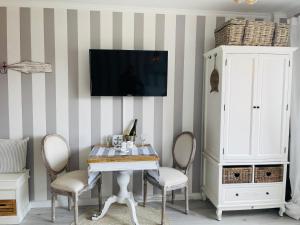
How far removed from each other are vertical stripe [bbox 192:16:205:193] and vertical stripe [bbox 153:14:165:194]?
A: 0.47 metres

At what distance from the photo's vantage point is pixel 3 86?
10.1 ft

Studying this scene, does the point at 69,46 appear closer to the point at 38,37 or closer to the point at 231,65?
the point at 38,37

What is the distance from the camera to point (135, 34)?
10.7ft

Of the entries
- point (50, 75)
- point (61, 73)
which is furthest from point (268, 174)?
point (50, 75)

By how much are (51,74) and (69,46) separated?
412 mm

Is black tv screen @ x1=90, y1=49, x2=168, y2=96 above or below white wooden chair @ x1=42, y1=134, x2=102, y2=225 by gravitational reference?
above

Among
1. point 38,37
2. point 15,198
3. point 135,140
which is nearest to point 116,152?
point 135,140

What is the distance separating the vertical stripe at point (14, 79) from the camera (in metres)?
3.06

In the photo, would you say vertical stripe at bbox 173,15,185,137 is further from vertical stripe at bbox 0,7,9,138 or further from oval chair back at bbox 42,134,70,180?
vertical stripe at bbox 0,7,9,138

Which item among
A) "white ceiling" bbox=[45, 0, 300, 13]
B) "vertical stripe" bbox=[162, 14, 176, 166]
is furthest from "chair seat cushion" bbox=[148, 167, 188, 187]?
"white ceiling" bbox=[45, 0, 300, 13]

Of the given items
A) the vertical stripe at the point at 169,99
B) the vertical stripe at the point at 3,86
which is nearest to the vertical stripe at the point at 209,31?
the vertical stripe at the point at 169,99

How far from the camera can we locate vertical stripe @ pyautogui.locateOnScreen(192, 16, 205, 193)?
11.0 feet

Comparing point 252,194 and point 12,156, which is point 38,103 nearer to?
point 12,156

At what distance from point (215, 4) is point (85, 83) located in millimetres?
1870
